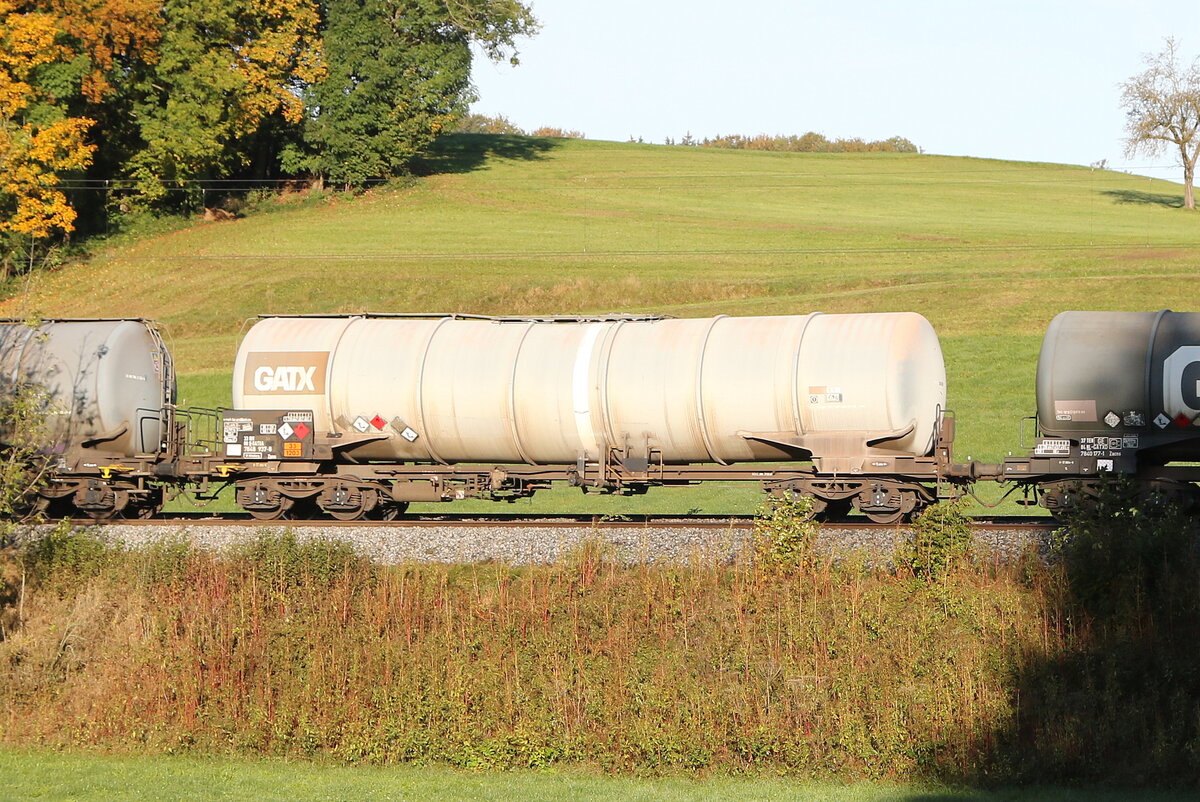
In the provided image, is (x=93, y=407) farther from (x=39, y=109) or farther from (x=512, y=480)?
(x=39, y=109)

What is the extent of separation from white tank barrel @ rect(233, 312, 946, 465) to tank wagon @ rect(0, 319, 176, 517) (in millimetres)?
2312

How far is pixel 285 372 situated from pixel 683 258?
36437mm

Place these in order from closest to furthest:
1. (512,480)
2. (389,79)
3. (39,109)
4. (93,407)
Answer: (512,480), (93,407), (39,109), (389,79)

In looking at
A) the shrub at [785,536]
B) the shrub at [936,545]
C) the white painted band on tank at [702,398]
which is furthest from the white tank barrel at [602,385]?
the shrub at [936,545]

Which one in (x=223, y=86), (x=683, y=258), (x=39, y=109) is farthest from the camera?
(x=223, y=86)

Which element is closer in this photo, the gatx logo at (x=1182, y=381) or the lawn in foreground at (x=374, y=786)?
the lawn in foreground at (x=374, y=786)

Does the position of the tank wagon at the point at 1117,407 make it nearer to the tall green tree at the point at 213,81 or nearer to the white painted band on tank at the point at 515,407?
the white painted band on tank at the point at 515,407

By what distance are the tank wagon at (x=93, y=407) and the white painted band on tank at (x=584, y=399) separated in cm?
812

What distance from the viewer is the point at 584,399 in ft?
68.5

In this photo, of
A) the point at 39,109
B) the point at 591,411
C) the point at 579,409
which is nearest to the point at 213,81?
the point at 39,109

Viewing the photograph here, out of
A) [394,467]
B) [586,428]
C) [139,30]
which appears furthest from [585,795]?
[139,30]

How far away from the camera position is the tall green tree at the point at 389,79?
66438 millimetres

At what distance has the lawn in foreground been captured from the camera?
13.9 metres

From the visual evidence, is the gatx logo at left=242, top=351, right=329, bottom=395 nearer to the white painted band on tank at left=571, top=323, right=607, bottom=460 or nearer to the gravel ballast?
the gravel ballast
